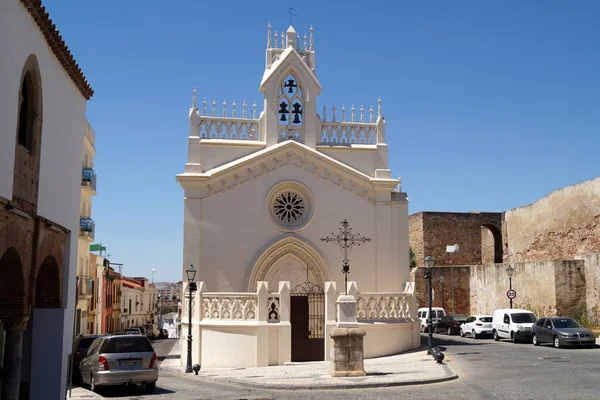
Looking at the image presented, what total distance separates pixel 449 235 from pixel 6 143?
43.7 metres

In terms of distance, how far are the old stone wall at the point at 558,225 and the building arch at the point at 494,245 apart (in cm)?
304

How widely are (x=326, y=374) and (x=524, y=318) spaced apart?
550 inches

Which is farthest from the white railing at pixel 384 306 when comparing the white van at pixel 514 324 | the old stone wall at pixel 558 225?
the old stone wall at pixel 558 225

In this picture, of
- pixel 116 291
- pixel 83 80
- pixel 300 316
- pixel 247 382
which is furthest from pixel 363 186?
pixel 116 291

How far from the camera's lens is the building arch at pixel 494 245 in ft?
165

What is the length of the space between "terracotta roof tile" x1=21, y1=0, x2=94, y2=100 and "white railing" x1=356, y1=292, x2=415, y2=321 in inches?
454

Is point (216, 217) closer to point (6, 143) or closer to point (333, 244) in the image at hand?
point (333, 244)

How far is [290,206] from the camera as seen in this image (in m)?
25.8

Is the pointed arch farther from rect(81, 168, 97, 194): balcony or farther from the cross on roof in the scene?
rect(81, 168, 97, 194): balcony

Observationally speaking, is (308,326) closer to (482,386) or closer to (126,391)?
(126,391)

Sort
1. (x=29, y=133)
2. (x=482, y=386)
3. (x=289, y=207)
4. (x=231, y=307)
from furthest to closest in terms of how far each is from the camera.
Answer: (x=289, y=207) < (x=231, y=307) < (x=482, y=386) < (x=29, y=133)

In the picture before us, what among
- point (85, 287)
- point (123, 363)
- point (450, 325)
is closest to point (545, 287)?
point (450, 325)

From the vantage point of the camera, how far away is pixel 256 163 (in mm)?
25406

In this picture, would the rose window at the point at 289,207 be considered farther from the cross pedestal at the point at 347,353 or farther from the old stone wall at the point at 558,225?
the old stone wall at the point at 558,225
